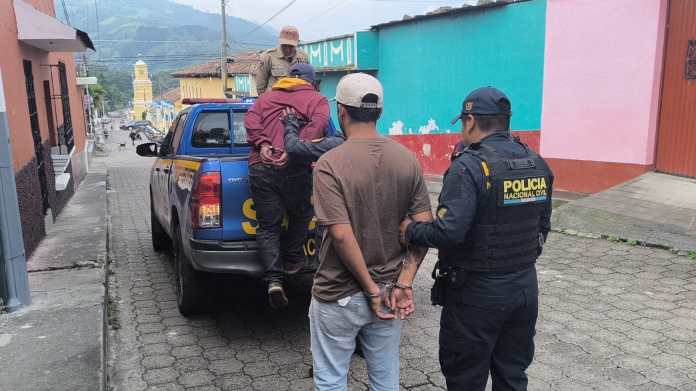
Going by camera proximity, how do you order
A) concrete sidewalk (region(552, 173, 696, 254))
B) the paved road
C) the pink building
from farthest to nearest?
1. the pink building
2. concrete sidewalk (region(552, 173, 696, 254))
3. the paved road

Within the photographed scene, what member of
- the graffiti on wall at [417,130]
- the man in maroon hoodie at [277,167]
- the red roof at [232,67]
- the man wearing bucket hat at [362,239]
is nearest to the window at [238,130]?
the man in maroon hoodie at [277,167]

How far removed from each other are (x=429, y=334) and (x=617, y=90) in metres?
6.08

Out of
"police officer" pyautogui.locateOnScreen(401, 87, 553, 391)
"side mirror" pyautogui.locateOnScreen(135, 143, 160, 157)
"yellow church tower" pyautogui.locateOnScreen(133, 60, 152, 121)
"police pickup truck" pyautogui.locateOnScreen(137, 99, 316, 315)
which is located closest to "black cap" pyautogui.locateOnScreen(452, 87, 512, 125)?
"police officer" pyautogui.locateOnScreen(401, 87, 553, 391)

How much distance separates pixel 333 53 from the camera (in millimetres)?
16328

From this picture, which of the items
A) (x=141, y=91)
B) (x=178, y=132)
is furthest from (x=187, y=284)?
(x=141, y=91)

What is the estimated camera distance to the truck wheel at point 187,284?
445cm

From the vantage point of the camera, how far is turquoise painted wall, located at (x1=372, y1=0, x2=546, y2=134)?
10203 mm

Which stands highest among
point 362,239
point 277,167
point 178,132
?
point 178,132

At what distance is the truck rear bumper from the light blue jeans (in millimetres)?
1563

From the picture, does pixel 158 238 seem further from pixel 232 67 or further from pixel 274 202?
pixel 232 67

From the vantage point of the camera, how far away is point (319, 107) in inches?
152

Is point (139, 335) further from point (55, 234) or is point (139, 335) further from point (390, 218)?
point (55, 234)

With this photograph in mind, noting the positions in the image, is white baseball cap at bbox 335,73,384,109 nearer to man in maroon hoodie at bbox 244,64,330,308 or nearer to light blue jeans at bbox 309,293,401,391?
light blue jeans at bbox 309,293,401,391

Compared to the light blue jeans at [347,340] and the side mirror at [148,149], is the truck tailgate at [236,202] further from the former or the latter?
the side mirror at [148,149]
